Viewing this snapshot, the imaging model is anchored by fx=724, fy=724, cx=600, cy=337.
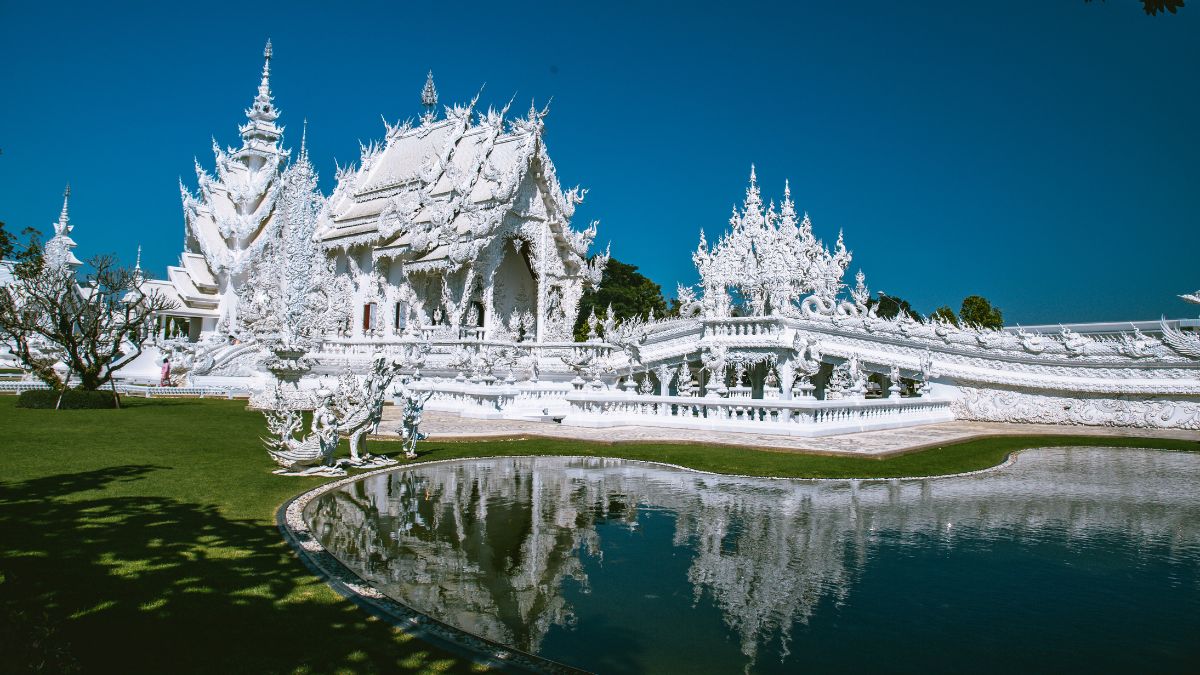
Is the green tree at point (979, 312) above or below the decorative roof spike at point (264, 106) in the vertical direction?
below

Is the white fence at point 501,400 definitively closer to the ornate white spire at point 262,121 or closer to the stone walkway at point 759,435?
the stone walkway at point 759,435

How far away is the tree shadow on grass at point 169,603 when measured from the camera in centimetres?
336

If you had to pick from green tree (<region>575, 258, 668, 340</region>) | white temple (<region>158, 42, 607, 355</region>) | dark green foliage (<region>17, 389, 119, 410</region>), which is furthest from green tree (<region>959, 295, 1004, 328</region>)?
dark green foliage (<region>17, 389, 119, 410</region>)

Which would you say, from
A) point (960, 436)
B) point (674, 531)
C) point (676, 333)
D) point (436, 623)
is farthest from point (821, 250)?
point (436, 623)

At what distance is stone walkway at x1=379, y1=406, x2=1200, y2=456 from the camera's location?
1197 centimetres

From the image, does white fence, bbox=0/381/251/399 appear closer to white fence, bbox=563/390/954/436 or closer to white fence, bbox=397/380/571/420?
white fence, bbox=397/380/571/420

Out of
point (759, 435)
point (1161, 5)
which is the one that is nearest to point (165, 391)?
point (759, 435)

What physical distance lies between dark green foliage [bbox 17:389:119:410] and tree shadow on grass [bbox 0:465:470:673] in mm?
11902

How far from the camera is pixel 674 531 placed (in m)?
6.32

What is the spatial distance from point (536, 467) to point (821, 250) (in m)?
24.4

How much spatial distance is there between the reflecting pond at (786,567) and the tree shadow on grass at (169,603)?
542 mm

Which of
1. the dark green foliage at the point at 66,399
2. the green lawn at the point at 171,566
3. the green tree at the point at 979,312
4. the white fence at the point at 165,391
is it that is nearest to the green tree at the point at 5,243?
the green lawn at the point at 171,566

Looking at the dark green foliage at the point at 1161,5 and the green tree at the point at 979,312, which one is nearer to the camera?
the dark green foliage at the point at 1161,5

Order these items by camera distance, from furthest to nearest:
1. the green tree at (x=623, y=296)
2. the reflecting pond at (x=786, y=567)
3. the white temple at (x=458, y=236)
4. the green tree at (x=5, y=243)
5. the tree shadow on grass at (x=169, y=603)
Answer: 1. the green tree at (x=623, y=296)
2. the white temple at (x=458, y=236)
3. the green tree at (x=5, y=243)
4. the reflecting pond at (x=786, y=567)
5. the tree shadow on grass at (x=169, y=603)
